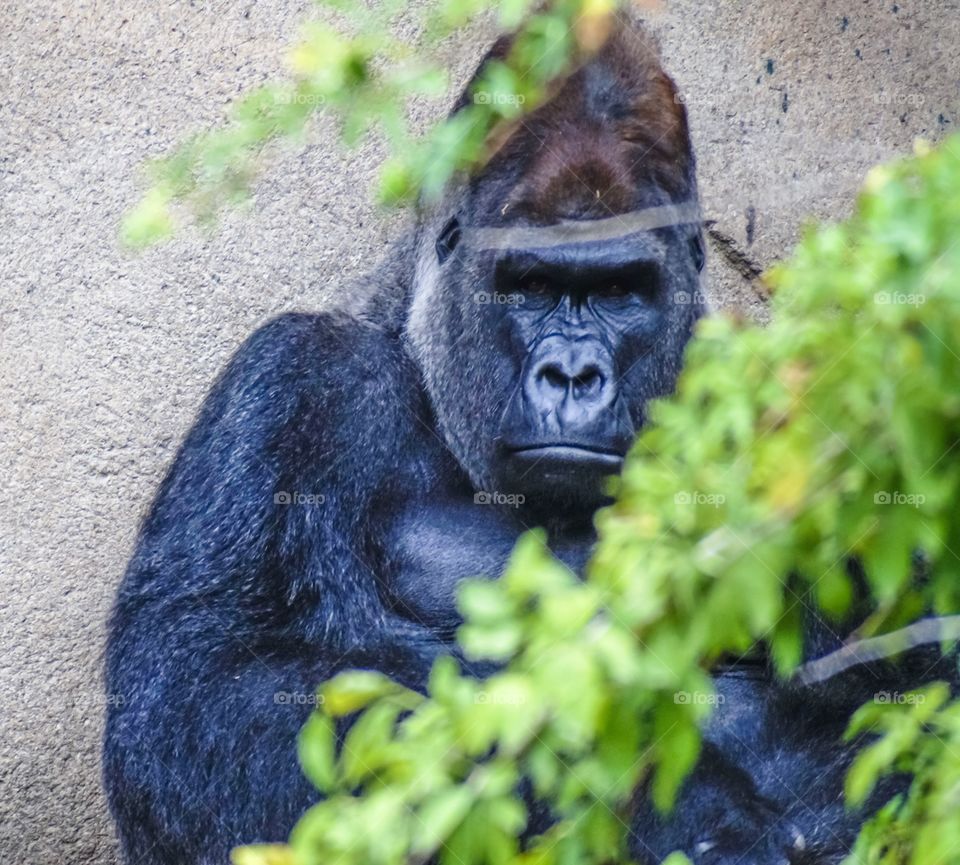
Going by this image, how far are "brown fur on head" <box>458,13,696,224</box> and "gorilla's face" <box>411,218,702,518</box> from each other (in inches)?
2.7

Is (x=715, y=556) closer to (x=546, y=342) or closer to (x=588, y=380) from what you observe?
(x=588, y=380)

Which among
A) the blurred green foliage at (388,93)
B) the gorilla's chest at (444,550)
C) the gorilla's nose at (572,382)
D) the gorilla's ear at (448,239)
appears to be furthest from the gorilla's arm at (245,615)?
the blurred green foliage at (388,93)

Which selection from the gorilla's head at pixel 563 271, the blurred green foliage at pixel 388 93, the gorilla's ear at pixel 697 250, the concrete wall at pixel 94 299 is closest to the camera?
the blurred green foliage at pixel 388 93

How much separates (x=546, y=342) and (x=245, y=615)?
0.94 m

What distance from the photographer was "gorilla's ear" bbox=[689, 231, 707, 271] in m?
3.90

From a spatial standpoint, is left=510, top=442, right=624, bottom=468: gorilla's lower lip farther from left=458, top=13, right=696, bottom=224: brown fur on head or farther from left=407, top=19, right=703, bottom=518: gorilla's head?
left=458, top=13, right=696, bottom=224: brown fur on head

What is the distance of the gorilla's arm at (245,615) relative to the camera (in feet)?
11.2

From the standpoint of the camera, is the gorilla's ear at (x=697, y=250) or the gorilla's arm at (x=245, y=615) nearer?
the gorilla's arm at (x=245, y=615)

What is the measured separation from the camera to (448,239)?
3.83 metres

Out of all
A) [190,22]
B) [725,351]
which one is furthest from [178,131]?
[725,351]

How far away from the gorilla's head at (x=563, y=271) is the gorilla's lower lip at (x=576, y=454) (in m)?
0.05

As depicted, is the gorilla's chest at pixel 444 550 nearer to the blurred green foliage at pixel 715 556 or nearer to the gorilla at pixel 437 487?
the gorilla at pixel 437 487

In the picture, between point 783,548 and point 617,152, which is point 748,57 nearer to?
point 617,152

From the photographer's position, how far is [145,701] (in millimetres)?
3496
